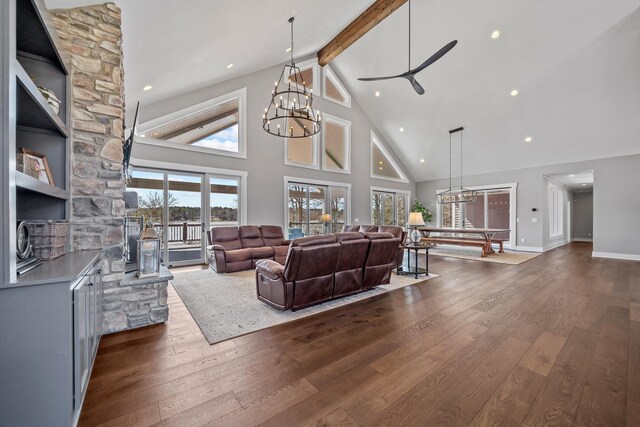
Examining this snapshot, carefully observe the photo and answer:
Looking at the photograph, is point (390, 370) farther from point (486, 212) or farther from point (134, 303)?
point (486, 212)

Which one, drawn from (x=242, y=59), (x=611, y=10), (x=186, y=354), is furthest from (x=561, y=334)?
(x=242, y=59)

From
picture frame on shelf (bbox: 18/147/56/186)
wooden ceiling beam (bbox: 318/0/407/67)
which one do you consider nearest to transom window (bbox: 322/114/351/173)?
wooden ceiling beam (bbox: 318/0/407/67)

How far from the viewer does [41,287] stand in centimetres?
133

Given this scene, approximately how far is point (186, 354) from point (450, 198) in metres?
10.6

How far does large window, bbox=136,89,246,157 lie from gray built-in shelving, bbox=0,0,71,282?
12.2ft

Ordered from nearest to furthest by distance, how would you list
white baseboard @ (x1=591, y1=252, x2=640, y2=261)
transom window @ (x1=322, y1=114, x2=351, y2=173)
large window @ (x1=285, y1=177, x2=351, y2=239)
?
white baseboard @ (x1=591, y1=252, x2=640, y2=261) < large window @ (x1=285, y1=177, x2=351, y2=239) < transom window @ (x1=322, y1=114, x2=351, y2=173)

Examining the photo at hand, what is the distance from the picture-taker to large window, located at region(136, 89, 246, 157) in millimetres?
5941

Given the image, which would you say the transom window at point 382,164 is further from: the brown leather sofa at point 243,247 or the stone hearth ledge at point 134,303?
the stone hearth ledge at point 134,303

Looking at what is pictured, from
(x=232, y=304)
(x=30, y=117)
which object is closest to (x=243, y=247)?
(x=232, y=304)

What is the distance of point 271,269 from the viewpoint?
327cm

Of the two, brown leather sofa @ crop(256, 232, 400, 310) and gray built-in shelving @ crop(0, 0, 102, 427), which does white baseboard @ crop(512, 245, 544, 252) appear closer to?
brown leather sofa @ crop(256, 232, 400, 310)

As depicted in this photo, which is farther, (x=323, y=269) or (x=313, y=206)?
(x=313, y=206)

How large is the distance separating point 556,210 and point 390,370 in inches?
475

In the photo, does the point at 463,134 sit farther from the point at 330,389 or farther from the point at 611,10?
the point at 330,389
